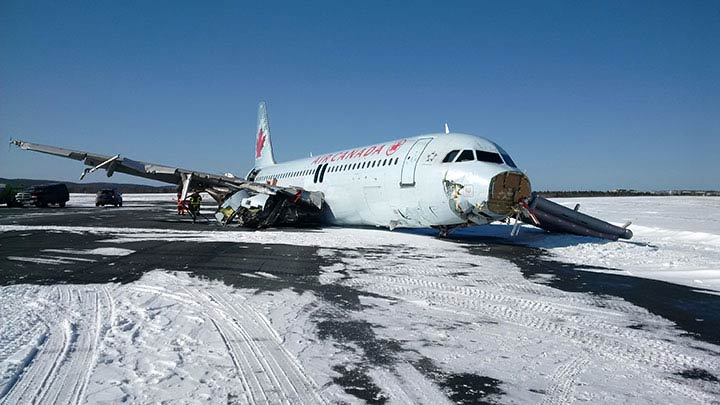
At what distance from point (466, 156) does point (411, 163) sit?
6.07 feet

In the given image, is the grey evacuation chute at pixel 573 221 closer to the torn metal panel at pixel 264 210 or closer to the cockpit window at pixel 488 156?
the cockpit window at pixel 488 156

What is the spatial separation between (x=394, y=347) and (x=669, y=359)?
2370mm

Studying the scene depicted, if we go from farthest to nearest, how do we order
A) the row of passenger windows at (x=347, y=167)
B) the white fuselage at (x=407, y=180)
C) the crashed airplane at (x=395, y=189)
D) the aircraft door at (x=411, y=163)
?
the row of passenger windows at (x=347, y=167) → the aircraft door at (x=411, y=163) → the white fuselage at (x=407, y=180) → the crashed airplane at (x=395, y=189)

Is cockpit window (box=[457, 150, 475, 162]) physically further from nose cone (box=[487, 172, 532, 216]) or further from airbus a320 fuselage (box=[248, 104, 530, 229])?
nose cone (box=[487, 172, 532, 216])

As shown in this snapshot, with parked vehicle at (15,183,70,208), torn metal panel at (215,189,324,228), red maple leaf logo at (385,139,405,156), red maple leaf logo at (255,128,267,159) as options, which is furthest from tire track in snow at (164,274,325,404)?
parked vehicle at (15,183,70,208)

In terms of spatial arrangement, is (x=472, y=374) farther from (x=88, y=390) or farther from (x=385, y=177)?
(x=385, y=177)

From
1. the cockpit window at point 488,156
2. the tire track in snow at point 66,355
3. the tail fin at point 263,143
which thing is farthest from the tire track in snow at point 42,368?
the tail fin at point 263,143

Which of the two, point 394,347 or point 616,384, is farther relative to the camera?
point 394,347

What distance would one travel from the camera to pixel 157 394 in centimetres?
282

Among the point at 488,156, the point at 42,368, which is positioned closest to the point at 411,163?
the point at 488,156

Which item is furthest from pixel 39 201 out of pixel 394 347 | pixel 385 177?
pixel 394 347

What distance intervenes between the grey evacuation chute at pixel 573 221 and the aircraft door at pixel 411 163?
13.5 feet

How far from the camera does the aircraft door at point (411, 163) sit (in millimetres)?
12397

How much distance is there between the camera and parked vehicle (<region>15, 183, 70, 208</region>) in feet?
111
